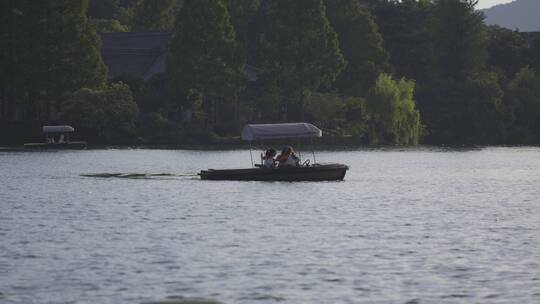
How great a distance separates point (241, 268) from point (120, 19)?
159601 millimetres

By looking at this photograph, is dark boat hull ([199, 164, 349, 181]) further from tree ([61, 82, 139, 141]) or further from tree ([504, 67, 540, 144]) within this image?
tree ([504, 67, 540, 144])

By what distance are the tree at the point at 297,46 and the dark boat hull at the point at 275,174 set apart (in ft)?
211

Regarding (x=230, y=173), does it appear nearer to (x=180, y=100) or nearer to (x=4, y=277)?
(x=4, y=277)

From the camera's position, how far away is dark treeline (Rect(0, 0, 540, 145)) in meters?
116

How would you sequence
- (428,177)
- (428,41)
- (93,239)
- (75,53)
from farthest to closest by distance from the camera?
(428,41) < (75,53) < (428,177) < (93,239)

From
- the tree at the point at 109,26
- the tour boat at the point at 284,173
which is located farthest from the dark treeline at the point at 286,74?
the tour boat at the point at 284,173

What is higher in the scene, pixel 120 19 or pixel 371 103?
pixel 120 19

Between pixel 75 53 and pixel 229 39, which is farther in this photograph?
pixel 229 39

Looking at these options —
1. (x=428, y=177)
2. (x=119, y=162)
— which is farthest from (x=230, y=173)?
(x=119, y=162)

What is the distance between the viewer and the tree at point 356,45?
475 ft

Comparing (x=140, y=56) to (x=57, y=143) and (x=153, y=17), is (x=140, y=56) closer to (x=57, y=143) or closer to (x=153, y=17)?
(x=57, y=143)

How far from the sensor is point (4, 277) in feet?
97.9

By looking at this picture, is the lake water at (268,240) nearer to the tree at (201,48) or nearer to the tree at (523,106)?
the tree at (201,48)

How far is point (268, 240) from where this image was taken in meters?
38.8
